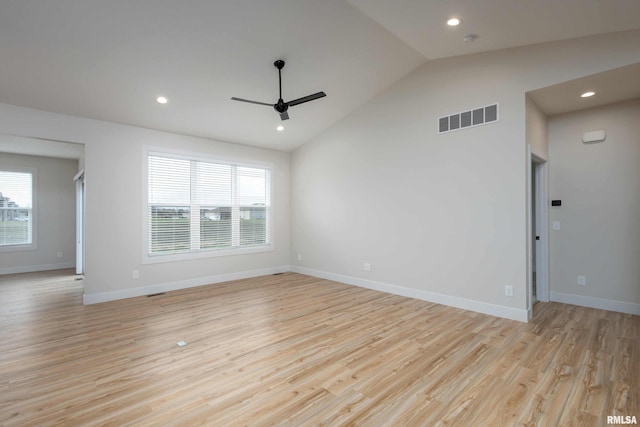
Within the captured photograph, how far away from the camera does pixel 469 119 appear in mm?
4176

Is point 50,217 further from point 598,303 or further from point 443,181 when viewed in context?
point 598,303

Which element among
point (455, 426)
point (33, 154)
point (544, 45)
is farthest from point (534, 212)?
point (33, 154)

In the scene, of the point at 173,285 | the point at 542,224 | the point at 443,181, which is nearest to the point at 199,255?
the point at 173,285

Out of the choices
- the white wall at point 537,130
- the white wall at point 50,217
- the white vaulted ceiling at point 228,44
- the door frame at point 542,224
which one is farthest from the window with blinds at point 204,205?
the door frame at point 542,224

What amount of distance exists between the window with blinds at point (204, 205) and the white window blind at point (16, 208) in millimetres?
4340

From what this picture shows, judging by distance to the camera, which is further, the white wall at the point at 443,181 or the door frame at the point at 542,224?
the door frame at the point at 542,224

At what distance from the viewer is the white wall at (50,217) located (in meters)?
7.03

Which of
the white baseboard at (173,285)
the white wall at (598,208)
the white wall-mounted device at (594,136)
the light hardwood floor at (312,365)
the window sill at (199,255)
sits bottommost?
the light hardwood floor at (312,365)

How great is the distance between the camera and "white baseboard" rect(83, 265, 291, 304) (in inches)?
183

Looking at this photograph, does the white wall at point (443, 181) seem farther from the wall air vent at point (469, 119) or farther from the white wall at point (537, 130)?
the white wall at point (537, 130)

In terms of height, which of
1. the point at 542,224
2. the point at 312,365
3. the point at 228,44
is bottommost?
the point at 312,365

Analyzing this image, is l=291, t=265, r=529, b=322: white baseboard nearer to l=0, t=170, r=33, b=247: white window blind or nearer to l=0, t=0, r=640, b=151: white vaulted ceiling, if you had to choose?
l=0, t=0, r=640, b=151: white vaulted ceiling

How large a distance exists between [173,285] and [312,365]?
3.65m

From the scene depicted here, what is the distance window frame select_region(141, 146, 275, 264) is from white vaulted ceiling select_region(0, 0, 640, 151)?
0.59 meters
